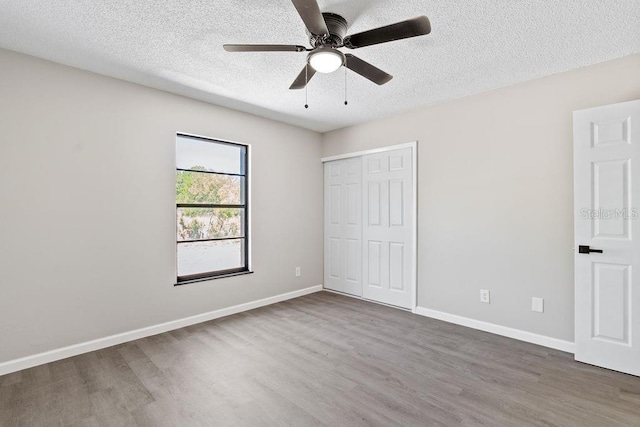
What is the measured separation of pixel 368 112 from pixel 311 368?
3.06 m

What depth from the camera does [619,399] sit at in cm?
208

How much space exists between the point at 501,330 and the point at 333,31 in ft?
10.6

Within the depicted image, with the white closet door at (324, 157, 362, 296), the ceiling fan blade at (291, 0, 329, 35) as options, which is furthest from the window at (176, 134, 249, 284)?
the ceiling fan blade at (291, 0, 329, 35)

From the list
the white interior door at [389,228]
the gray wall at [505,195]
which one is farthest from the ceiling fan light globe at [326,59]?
the white interior door at [389,228]

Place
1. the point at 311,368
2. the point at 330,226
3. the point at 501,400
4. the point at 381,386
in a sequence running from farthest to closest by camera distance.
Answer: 1. the point at 330,226
2. the point at 311,368
3. the point at 381,386
4. the point at 501,400

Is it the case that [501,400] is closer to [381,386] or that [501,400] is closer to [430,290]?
[381,386]

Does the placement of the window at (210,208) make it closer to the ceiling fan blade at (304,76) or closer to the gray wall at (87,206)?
the gray wall at (87,206)

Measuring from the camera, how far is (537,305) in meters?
2.98

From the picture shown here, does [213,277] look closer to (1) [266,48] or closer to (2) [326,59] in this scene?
(1) [266,48]

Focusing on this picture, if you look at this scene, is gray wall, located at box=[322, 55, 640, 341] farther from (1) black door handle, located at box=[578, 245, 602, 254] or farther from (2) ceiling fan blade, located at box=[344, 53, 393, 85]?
(2) ceiling fan blade, located at box=[344, 53, 393, 85]

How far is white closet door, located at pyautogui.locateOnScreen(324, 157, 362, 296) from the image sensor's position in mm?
4602

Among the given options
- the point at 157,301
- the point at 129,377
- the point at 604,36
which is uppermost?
the point at 604,36

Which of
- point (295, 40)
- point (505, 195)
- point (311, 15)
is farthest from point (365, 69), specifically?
point (505, 195)

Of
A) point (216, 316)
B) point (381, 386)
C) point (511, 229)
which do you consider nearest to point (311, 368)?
point (381, 386)
